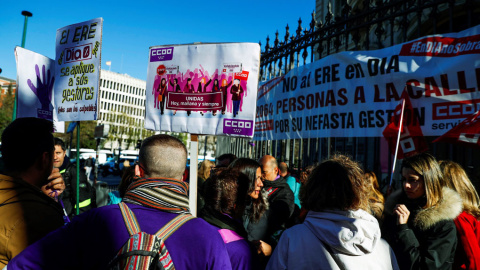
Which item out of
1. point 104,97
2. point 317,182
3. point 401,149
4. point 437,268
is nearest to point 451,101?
point 401,149

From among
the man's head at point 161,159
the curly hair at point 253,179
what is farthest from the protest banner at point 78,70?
the man's head at point 161,159

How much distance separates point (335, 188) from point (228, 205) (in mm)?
757

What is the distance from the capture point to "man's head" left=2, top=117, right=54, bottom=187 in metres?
1.91

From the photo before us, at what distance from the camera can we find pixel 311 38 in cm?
682

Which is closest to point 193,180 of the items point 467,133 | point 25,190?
point 25,190

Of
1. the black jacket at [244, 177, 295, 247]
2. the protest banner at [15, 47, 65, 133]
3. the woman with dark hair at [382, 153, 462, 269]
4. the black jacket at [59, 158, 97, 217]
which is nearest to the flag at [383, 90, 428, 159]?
the black jacket at [244, 177, 295, 247]

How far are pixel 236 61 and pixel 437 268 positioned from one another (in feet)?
8.02

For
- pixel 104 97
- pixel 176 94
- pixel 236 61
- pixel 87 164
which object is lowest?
pixel 87 164

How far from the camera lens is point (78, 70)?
455 cm

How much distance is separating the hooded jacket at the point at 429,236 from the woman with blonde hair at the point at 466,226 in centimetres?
15

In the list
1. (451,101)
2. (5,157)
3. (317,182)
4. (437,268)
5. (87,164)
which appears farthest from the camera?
(87,164)

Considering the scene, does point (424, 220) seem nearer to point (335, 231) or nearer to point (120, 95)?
point (335, 231)

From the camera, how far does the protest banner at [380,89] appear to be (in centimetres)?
418

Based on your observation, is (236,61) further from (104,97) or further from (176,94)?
(104,97)
